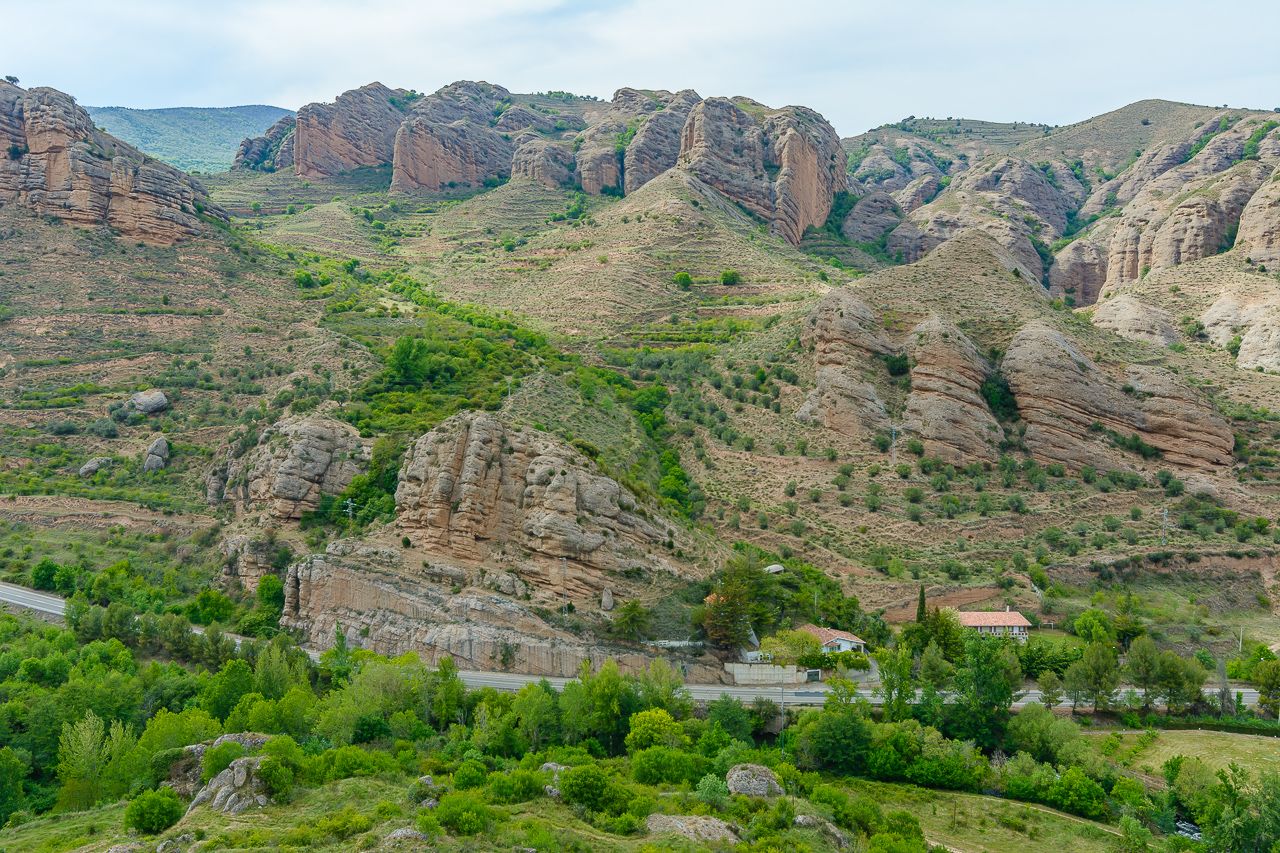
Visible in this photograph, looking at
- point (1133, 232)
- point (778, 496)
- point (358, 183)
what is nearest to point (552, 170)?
point (358, 183)

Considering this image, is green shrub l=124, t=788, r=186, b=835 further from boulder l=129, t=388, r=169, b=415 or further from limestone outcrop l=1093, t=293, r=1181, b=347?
limestone outcrop l=1093, t=293, r=1181, b=347

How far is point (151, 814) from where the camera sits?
3005 centimetres

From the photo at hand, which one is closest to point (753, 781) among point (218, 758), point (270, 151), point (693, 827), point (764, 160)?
point (693, 827)

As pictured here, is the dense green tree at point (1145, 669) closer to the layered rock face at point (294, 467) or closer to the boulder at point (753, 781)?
the boulder at point (753, 781)

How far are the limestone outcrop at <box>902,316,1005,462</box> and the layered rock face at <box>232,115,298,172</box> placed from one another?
104 m

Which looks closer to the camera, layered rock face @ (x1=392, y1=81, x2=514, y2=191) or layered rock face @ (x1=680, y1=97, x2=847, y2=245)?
layered rock face @ (x1=680, y1=97, x2=847, y2=245)

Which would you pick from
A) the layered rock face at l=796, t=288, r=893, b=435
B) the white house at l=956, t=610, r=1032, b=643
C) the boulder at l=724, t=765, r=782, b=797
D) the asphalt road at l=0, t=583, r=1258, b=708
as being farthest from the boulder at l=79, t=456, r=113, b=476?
the white house at l=956, t=610, r=1032, b=643

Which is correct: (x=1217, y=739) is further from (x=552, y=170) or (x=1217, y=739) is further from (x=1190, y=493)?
(x=552, y=170)

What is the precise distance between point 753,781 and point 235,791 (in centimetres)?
1640

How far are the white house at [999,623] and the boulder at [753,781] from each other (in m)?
17.1

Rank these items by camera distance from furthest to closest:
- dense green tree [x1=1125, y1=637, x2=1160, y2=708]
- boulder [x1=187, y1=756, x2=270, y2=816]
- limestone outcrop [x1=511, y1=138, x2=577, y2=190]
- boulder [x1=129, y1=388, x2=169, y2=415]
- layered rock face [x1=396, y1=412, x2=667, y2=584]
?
1. limestone outcrop [x1=511, y1=138, x2=577, y2=190]
2. boulder [x1=129, y1=388, x2=169, y2=415]
3. layered rock face [x1=396, y1=412, x2=667, y2=584]
4. dense green tree [x1=1125, y1=637, x2=1160, y2=708]
5. boulder [x1=187, y1=756, x2=270, y2=816]

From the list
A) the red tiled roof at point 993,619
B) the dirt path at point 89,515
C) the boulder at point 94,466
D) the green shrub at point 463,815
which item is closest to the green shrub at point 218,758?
the green shrub at point 463,815

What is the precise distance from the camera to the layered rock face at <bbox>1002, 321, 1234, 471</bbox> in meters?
59.4

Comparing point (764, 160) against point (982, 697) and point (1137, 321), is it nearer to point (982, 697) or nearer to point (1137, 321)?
point (1137, 321)
